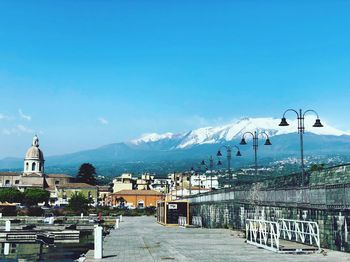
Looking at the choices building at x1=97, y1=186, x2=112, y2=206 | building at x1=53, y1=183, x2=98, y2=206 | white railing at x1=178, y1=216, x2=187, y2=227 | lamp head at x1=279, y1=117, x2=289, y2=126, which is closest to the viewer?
lamp head at x1=279, y1=117, x2=289, y2=126

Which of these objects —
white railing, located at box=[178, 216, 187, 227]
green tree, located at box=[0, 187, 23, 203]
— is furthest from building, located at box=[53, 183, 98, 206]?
white railing, located at box=[178, 216, 187, 227]

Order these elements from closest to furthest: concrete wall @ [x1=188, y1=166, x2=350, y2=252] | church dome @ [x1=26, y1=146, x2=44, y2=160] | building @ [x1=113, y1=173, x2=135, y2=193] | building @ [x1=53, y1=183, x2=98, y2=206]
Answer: concrete wall @ [x1=188, y1=166, x2=350, y2=252], building @ [x1=53, y1=183, x2=98, y2=206], church dome @ [x1=26, y1=146, x2=44, y2=160], building @ [x1=113, y1=173, x2=135, y2=193]

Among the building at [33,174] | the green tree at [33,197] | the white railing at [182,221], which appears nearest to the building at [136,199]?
the green tree at [33,197]

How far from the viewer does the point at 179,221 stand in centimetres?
4559

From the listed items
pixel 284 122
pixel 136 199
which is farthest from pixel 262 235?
pixel 136 199

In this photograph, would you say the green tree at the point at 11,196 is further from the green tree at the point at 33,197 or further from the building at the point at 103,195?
the building at the point at 103,195

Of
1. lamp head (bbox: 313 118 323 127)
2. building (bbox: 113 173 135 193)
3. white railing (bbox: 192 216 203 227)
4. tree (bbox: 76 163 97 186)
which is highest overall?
tree (bbox: 76 163 97 186)

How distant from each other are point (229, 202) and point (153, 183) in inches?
5881

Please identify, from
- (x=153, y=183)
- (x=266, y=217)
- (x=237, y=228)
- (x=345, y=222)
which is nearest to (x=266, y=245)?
(x=345, y=222)

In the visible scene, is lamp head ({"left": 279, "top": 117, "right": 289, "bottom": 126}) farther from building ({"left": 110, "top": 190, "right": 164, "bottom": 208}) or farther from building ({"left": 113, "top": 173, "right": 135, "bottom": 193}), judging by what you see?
building ({"left": 113, "top": 173, "right": 135, "bottom": 193})

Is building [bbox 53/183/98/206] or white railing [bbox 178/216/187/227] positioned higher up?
building [bbox 53/183/98/206]

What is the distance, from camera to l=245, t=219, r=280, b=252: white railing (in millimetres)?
18219

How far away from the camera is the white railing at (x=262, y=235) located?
59.8 ft

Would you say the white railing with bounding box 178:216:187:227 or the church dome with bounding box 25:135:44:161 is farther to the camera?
the church dome with bounding box 25:135:44:161
